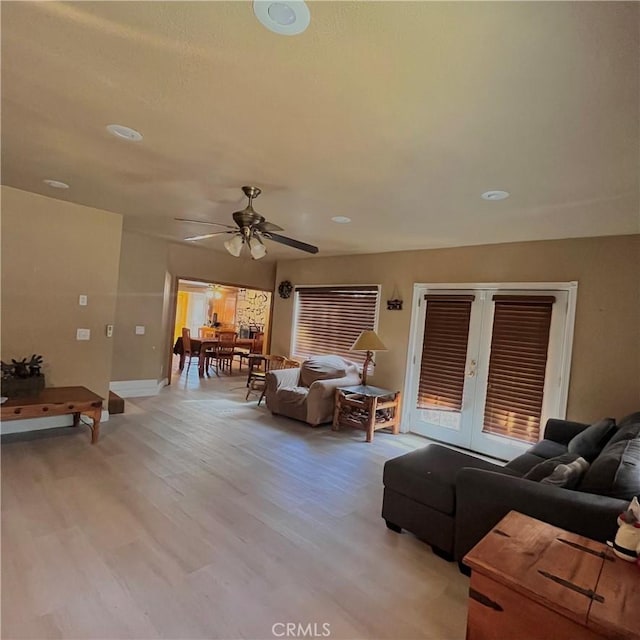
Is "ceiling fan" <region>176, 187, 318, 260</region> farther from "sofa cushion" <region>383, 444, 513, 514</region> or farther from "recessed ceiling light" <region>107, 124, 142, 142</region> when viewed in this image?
"sofa cushion" <region>383, 444, 513, 514</region>

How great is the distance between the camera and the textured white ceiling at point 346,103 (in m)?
1.38

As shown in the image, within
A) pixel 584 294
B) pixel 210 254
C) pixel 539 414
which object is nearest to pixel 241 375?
pixel 210 254

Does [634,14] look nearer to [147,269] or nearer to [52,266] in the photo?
[52,266]

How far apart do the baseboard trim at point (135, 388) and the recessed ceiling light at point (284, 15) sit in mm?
5754

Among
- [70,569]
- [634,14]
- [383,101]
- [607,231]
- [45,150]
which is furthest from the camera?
[607,231]

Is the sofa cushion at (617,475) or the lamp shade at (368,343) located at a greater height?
the lamp shade at (368,343)

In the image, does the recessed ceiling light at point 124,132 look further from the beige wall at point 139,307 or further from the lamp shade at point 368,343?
the beige wall at point 139,307

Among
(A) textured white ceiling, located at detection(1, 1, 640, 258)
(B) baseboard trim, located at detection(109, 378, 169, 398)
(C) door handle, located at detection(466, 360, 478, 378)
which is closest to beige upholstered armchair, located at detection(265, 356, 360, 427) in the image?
(C) door handle, located at detection(466, 360, 478, 378)

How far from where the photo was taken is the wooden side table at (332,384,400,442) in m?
4.78

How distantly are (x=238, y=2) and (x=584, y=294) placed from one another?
4.00 metres

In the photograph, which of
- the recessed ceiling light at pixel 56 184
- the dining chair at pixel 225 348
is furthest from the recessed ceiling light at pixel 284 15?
the dining chair at pixel 225 348

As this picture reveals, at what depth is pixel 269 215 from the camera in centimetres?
397

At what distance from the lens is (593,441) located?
9.67 ft

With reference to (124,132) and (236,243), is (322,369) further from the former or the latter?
(124,132)
